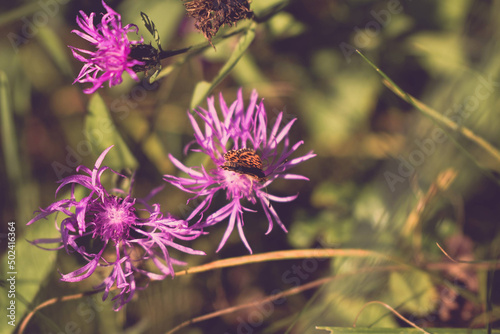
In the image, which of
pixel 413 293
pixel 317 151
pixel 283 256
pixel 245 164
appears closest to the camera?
pixel 245 164

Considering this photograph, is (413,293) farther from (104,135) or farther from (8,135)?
(8,135)

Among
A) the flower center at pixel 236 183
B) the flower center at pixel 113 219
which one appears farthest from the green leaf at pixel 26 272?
the flower center at pixel 236 183

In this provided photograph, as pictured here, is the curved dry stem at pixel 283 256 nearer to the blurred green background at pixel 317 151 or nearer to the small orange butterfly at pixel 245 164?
the blurred green background at pixel 317 151

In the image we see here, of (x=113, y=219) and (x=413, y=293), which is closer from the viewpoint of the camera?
(x=113, y=219)

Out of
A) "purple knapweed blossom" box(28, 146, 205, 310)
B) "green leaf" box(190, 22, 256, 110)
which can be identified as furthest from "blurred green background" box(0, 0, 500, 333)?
→ "purple knapweed blossom" box(28, 146, 205, 310)

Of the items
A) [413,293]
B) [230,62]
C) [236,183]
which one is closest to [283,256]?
[236,183]

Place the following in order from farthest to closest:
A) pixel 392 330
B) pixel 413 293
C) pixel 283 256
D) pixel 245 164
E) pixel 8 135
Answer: pixel 8 135
pixel 413 293
pixel 283 256
pixel 392 330
pixel 245 164
